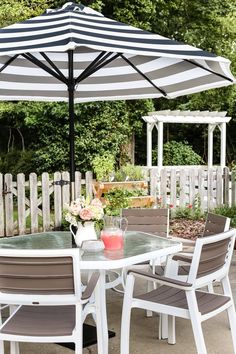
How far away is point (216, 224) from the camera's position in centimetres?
398

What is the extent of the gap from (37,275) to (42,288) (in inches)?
3.5

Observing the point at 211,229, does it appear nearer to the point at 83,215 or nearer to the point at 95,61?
the point at 83,215

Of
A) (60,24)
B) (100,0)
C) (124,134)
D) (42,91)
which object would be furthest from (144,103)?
(60,24)

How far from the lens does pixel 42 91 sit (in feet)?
18.7

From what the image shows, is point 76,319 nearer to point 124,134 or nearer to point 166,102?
point 124,134

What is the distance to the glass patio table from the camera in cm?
298

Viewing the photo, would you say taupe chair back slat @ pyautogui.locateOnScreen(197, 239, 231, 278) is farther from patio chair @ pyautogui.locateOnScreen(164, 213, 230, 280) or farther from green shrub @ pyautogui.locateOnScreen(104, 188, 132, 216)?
green shrub @ pyautogui.locateOnScreen(104, 188, 132, 216)

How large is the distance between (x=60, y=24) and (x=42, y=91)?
2283 millimetres

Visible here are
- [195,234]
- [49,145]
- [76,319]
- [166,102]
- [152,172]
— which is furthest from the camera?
[166,102]

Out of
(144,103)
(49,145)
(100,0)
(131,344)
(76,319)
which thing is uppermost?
(100,0)

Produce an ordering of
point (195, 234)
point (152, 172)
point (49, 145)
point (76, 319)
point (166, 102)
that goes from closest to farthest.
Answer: point (76, 319) < point (195, 234) < point (152, 172) < point (49, 145) < point (166, 102)

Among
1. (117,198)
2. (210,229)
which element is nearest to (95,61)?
(210,229)

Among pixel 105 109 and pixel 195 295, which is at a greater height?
pixel 105 109

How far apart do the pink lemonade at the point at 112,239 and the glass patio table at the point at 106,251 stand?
0.16ft
